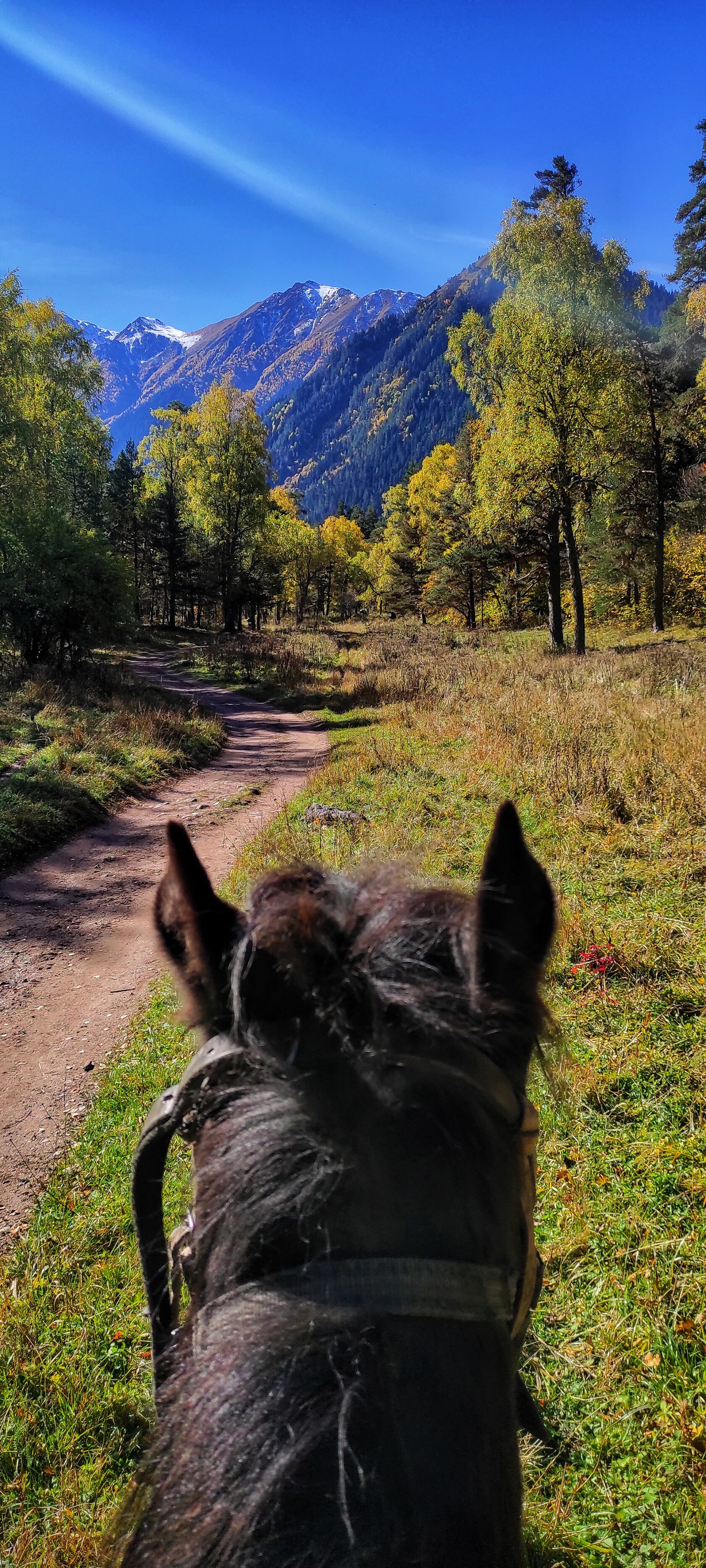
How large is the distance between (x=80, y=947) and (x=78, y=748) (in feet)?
18.7

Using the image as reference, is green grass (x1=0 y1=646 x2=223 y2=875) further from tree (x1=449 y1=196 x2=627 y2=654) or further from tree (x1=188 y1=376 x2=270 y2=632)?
tree (x1=188 y1=376 x2=270 y2=632)

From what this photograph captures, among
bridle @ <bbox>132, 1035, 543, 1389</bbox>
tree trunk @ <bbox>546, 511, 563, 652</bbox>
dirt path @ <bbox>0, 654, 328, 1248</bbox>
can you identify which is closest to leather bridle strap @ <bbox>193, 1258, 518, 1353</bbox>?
bridle @ <bbox>132, 1035, 543, 1389</bbox>

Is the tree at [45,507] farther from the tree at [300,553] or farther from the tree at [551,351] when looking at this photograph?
the tree at [300,553]

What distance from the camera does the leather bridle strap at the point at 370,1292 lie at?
0.75 meters

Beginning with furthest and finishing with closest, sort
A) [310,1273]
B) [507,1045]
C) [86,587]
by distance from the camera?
[86,587]
[507,1045]
[310,1273]

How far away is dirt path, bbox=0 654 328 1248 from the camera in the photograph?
3887 millimetres

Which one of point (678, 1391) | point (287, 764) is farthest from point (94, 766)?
point (678, 1391)

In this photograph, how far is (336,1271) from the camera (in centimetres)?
77

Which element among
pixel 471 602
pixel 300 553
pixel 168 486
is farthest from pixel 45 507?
pixel 300 553

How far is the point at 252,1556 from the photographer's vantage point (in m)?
0.63

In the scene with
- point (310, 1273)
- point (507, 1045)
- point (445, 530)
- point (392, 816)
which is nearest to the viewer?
point (310, 1273)

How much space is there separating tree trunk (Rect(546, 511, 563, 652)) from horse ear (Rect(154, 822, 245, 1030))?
20.5 metres

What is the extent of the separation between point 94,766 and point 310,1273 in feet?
33.2

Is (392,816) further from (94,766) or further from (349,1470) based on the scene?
(349,1470)
